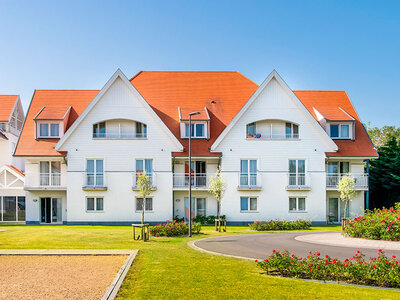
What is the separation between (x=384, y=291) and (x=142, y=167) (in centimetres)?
2665

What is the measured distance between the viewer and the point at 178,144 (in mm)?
34812

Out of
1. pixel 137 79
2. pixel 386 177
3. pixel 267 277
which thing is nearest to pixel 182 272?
pixel 267 277

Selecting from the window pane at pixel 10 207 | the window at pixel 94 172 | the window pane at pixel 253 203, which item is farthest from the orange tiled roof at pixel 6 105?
the window pane at pixel 253 203

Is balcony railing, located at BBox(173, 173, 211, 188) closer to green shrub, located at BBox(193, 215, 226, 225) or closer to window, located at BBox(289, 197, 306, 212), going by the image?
green shrub, located at BBox(193, 215, 226, 225)

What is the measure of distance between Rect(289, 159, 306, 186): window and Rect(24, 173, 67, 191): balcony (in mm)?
18808

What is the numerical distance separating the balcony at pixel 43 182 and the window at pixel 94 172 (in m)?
2.23

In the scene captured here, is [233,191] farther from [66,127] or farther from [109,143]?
[66,127]

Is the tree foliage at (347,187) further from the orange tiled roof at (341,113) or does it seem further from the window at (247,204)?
the window at (247,204)

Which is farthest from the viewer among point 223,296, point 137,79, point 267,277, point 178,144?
point 137,79

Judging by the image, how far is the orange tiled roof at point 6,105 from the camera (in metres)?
44.9

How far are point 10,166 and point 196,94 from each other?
18852 millimetres

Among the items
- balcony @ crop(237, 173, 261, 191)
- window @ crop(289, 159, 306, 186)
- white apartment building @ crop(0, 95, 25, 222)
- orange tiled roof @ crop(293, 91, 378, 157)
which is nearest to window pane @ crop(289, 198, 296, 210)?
window @ crop(289, 159, 306, 186)

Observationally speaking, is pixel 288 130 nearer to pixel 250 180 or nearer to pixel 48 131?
pixel 250 180

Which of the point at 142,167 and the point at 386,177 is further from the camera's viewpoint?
the point at 386,177
